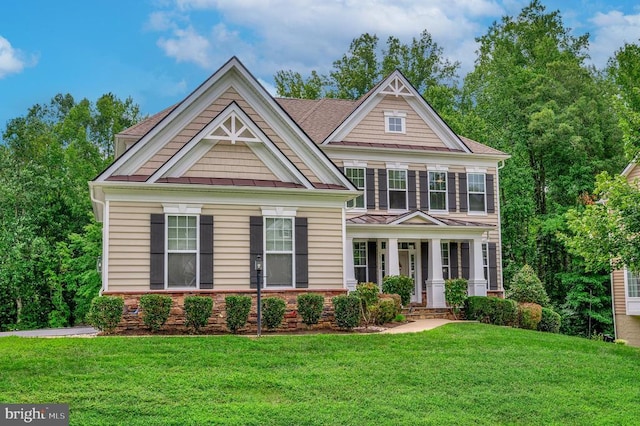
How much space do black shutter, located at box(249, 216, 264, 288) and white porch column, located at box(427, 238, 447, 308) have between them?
7.43 meters

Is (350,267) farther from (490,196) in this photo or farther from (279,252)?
(490,196)

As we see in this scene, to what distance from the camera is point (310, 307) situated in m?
16.4

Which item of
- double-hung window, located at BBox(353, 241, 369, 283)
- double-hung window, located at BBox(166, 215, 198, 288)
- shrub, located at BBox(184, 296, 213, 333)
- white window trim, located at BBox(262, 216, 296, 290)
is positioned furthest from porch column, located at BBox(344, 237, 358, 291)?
shrub, located at BBox(184, 296, 213, 333)

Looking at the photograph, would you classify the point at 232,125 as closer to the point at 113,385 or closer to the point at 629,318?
the point at 113,385

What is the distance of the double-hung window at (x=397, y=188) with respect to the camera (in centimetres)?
2447

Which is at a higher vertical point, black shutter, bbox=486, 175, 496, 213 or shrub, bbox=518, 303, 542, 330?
black shutter, bbox=486, 175, 496, 213

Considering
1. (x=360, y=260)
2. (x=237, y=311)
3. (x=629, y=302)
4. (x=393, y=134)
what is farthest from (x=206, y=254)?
(x=629, y=302)

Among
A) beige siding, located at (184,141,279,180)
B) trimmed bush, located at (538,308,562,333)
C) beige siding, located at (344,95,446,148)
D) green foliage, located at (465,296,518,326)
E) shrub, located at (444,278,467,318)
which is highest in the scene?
beige siding, located at (344,95,446,148)

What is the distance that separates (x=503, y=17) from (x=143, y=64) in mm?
21870

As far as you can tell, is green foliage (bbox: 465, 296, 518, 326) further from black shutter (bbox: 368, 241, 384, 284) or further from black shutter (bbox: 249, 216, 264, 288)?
black shutter (bbox: 249, 216, 264, 288)

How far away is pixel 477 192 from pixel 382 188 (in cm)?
382

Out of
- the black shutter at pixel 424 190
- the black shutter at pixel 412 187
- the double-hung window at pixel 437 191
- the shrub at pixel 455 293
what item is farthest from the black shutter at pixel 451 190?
the shrub at pixel 455 293

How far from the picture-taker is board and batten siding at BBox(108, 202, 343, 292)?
52.2ft

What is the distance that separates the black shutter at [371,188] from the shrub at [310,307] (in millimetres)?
8024
